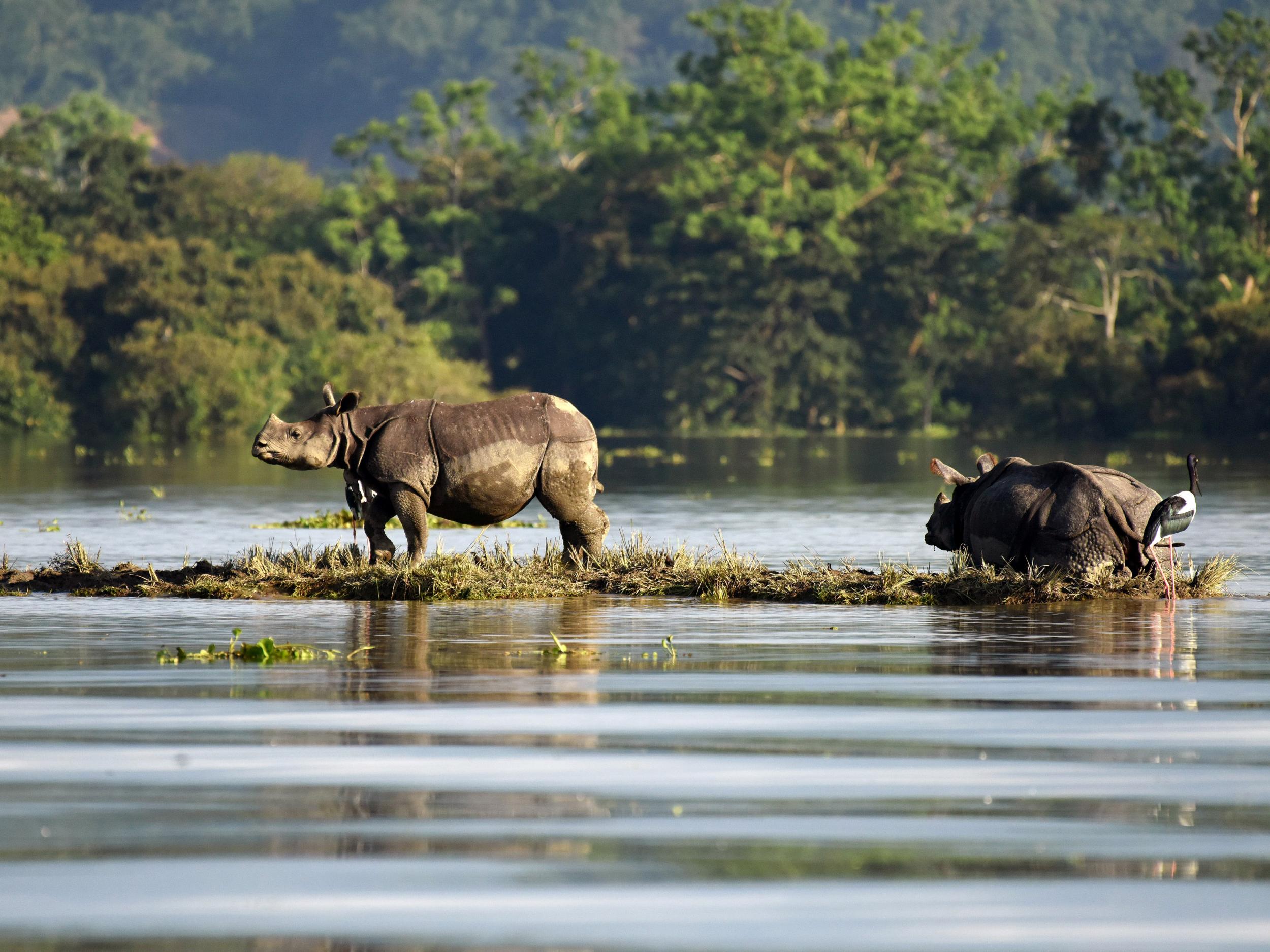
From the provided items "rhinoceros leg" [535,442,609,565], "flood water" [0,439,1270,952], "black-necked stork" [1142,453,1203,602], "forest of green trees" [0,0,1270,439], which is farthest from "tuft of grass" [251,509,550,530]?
→ "forest of green trees" [0,0,1270,439]

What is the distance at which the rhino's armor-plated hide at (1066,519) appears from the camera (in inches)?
725

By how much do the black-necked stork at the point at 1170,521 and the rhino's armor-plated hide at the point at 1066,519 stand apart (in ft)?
0.94

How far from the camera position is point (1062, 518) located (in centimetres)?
1844

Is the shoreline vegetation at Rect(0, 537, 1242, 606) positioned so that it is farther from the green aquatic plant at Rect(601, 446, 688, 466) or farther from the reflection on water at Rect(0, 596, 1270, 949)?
the green aquatic plant at Rect(601, 446, 688, 466)

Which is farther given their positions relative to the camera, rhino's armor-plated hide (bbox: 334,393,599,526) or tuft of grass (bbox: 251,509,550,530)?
tuft of grass (bbox: 251,509,550,530)

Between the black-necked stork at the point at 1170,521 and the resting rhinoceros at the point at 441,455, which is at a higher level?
the resting rhinoceros at the point at 441,455

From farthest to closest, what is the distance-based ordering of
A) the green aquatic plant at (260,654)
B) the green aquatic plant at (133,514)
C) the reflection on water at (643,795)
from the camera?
the green aquatic plant at (133,514)
the green aquatic plant at (260,654)
the reflection on water at (643,795)

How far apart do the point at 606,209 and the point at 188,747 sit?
10481 centimetres

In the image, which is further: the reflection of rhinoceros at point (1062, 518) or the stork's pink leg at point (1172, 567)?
the reflection of rhinoceros at point (1062, 518)

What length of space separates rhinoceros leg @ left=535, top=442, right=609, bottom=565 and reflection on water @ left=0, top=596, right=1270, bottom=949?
431cm

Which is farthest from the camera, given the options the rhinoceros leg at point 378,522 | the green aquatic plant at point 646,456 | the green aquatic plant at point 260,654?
the green aquatic plant at point 646,456

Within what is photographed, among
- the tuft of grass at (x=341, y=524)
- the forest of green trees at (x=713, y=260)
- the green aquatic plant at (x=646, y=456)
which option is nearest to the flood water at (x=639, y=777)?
the tuft of grass at (x=341, y=524)

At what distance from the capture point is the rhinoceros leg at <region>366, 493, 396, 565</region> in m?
19.5

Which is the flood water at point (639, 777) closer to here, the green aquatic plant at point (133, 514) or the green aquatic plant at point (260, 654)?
the green aquatic plant at point (260, 654)
